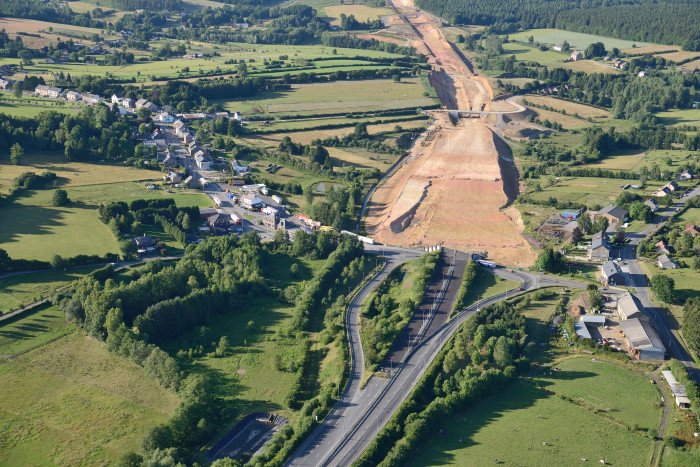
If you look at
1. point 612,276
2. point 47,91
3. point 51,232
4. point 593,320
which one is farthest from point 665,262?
point 47,91

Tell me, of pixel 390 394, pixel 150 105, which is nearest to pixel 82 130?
pixel 150 105

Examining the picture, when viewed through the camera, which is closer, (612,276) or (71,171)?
(612,276)

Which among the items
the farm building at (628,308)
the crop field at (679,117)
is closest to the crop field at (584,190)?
the farm building at (628,308)

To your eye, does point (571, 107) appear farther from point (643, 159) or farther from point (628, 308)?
point (628, 308)

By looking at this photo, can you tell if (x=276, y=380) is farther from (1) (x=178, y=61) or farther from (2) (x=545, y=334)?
(1) (x=178, y=61)

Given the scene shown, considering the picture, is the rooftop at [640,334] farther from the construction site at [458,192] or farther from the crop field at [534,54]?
the crop field at [534,54]
